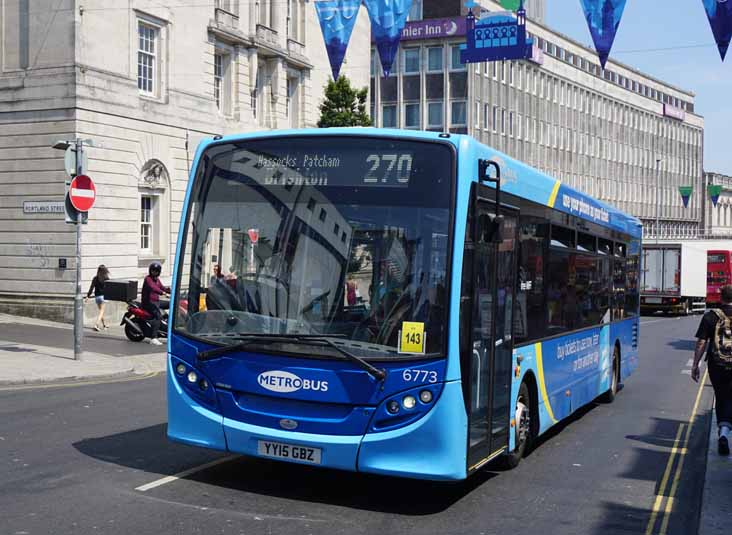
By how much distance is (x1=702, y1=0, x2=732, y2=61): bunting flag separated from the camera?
13.9 meters

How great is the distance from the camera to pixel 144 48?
30.0m

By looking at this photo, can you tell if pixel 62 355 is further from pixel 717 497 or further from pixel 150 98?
pixel 717 497

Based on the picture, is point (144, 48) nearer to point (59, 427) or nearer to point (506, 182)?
point (59, 427)

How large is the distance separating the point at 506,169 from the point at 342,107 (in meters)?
29.3

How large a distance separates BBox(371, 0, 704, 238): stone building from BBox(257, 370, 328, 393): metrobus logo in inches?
2370

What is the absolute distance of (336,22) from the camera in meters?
19.4

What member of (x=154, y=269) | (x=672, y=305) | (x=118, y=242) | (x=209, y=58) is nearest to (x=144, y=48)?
(x=209, y=58)

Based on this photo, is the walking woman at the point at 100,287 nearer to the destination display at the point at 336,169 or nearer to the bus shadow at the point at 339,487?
the bus shadow at the point at 339,487

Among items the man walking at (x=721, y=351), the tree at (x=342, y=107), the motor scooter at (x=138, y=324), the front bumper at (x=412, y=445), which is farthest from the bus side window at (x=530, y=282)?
the tree at (x=342, y=107)

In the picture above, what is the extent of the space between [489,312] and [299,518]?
226 centimetres

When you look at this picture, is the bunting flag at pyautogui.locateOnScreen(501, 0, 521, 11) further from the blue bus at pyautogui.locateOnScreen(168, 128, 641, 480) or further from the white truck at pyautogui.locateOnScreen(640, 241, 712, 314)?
the white truck at pyautogui.locateOnScreen(640, 241, 712, 314)

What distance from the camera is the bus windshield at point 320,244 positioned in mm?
7098

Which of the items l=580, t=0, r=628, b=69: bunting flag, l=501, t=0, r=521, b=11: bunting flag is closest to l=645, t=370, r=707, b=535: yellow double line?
l=580, t=0, r=628, b=69: bunting flag

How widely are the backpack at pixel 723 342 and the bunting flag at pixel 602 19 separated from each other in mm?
6913
